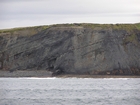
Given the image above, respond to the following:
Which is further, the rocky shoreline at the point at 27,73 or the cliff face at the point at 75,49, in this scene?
the cliff face at the point at 75,49

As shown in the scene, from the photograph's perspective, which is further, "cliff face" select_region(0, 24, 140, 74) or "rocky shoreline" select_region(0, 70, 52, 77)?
"cliff face" select_region(0, 24, 140, 74)

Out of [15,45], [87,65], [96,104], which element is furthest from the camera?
[15,45]

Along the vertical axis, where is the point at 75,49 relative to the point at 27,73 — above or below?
above

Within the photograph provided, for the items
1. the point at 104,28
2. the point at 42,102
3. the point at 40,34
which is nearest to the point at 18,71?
the point at 40,34

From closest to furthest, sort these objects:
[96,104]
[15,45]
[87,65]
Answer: [96,104] < [87,65] < [15,45]

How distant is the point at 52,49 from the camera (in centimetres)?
12600

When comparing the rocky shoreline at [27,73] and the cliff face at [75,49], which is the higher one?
the cliff face at [75,49]

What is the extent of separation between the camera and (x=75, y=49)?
12475 cm

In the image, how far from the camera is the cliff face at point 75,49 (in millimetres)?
121375

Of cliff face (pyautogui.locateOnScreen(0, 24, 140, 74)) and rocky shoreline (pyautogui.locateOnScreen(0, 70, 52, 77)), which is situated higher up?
cliff face (pyautogui.locateOnScreen(0, 24, 140, 74))

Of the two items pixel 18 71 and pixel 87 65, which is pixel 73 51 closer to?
pixel 87 65

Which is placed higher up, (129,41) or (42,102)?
(129,41)

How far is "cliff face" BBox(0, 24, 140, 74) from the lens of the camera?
398 ft

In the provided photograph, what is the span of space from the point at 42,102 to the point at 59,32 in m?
81.1
